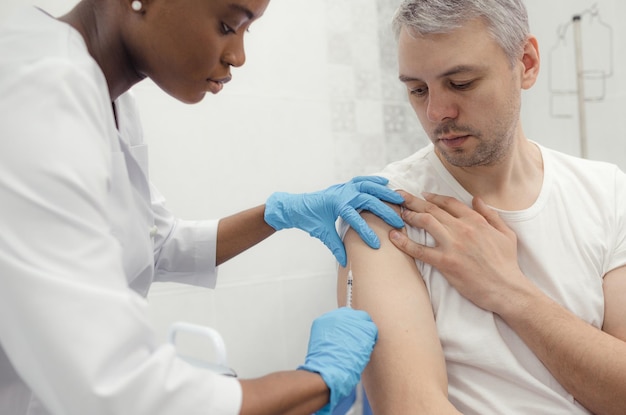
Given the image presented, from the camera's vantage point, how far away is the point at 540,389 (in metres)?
1.13

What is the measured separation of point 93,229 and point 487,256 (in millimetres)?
819

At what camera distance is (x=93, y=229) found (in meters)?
0.72

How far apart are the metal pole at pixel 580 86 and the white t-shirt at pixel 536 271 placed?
146 cm

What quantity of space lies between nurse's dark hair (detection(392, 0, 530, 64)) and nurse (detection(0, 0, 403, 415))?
459 mm

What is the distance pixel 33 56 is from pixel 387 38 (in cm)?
238

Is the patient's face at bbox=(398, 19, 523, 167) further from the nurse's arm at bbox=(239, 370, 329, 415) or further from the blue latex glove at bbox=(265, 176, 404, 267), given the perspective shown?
the nurse's arm at bbox=(239, 370, 329, 415)

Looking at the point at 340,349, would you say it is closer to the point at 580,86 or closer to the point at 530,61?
the point at 530,61

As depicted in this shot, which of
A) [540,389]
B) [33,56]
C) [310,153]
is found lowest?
[540,389]

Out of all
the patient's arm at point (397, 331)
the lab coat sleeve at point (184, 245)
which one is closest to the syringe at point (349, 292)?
the patient's arm at point (397, 331)

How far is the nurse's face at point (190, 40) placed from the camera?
2.91 ft

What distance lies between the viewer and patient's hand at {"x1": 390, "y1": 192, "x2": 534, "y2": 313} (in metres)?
1.18

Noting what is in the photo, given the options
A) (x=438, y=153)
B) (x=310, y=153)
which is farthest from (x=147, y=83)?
(x=438, y=153)

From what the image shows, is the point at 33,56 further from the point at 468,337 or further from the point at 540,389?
the point at 540,389

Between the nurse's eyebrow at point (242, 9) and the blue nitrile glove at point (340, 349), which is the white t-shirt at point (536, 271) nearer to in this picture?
the blue nitrile glove at point (340, 349)
